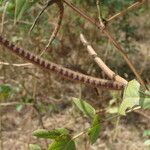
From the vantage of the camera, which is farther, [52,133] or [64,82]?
[64,82]

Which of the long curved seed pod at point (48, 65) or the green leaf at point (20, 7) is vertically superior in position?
the green leaf at point (20, 7)

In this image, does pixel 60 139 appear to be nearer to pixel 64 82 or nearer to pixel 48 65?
pixel 48 65

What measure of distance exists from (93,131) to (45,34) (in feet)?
6.71

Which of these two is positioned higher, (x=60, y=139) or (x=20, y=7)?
(x=20, y=7)

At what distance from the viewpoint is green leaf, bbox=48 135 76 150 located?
1.57 ft

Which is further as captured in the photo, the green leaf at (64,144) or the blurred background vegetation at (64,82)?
the blurred background vegetation at (64,82)

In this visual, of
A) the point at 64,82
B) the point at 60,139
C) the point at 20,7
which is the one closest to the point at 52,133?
the point at 60,139

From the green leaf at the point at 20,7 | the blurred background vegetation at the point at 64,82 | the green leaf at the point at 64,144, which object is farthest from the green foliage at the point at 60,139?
the blurred background vegetation at the point at 64,82

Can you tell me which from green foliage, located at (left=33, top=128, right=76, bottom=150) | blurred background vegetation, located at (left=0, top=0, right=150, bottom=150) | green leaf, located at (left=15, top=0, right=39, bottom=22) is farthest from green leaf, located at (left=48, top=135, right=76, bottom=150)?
blurred background vegetation, located at (left=0, top=0, right=150, bottom=150)

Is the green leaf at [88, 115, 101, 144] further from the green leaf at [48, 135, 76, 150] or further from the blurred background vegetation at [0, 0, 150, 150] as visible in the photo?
the blurred background vegetation at [0, 0, 150, 150]

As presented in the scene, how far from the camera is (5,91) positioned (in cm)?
127

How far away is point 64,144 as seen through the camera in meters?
0.49

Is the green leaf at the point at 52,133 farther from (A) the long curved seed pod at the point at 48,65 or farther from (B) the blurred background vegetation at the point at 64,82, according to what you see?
(B) the blurred background vegetation at the point at 64,82

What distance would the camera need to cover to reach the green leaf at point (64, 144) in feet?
1.57
